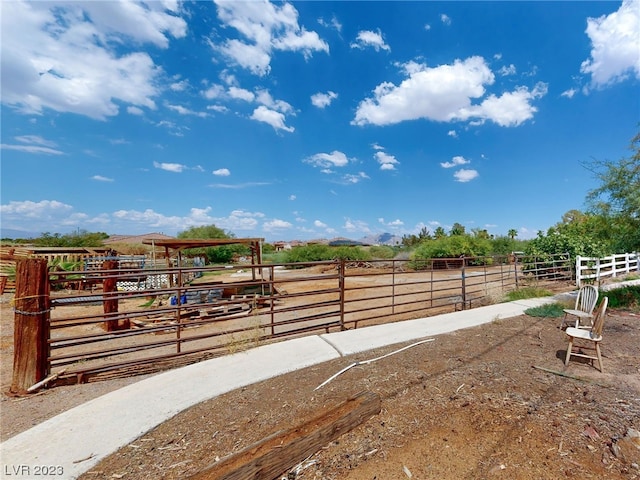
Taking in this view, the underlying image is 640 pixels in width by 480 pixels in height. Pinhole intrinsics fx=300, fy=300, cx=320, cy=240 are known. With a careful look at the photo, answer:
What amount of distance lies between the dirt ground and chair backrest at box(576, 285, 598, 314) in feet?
2.45

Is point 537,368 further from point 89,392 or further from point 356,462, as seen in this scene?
point 89,392

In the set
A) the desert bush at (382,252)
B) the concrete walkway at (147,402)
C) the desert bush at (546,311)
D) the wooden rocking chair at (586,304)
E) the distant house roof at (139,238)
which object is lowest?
the concrete walkway at (147,402)

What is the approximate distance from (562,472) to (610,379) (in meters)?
2.12

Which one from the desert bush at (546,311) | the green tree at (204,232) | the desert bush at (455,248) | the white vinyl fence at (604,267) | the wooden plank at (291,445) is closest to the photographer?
the wooden plank at (291,445)

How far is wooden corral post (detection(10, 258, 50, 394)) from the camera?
321 cm

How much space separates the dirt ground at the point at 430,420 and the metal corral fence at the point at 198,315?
0.62m

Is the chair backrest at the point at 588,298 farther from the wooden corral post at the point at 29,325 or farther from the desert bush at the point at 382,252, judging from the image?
the desert bush at the point at 382,252

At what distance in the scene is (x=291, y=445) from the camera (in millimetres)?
1984

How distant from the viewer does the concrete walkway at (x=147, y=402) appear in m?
2.19

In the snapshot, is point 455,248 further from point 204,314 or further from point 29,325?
point 29,325

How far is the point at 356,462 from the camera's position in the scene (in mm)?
2031

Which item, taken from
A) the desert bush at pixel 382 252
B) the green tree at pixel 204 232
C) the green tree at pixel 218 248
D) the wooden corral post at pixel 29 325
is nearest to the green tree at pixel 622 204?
the wooden corral post at pixel 29 325

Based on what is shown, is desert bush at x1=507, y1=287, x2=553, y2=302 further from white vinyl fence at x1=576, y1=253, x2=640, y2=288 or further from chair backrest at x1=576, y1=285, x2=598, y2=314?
chair backrest at x1=576, y1=285, x2=598, y2=314

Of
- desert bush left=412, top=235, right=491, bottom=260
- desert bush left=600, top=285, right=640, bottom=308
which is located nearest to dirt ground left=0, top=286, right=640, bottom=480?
desert bush left=600, top=285, right=640, bottom=308
